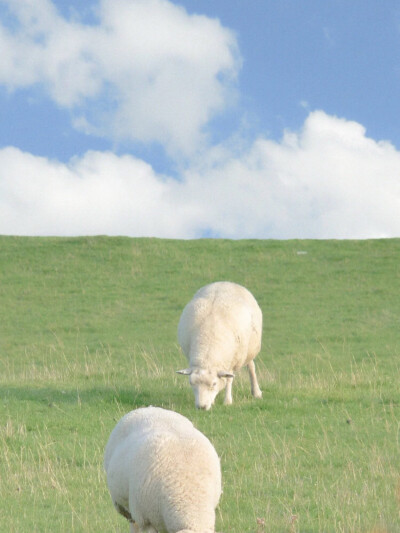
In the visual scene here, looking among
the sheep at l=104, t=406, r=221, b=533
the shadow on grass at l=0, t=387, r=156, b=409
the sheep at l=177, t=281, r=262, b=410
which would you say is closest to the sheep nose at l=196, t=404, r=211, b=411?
the sheep at l=177, t=281, r=262, b=410

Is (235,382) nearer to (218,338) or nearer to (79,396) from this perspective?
(218,338)

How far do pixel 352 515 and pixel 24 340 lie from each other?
1871 cm

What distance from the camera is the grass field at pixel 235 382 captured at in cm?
799

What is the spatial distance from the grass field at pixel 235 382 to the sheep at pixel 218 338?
45cm

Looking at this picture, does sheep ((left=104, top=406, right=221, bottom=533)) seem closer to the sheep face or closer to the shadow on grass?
the sheep face

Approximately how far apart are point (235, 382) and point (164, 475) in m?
10.2

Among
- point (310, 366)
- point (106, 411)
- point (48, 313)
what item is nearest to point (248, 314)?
point (106, 411)

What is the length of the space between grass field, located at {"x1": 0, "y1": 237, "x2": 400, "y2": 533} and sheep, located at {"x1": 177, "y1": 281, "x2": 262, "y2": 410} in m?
0.45

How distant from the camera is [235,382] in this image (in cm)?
1528

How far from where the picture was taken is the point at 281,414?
12.2m

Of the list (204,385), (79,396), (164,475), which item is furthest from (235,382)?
(164,475)

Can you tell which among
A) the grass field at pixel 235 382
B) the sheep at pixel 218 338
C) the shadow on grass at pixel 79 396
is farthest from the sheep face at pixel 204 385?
the shadow on grass at pixel 79 396

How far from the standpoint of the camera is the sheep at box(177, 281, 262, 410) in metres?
11.6

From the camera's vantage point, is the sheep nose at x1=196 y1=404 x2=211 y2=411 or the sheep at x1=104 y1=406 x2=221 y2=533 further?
the sheep nose at x1=196 y1=404 x2=211 y2=411
